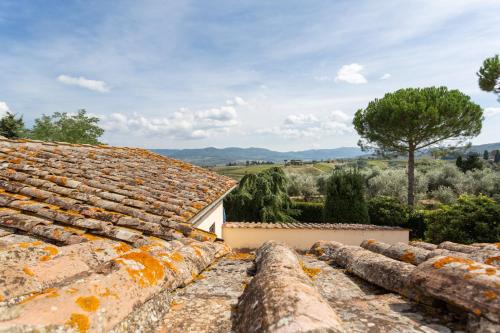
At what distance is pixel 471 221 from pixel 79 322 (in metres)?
14.7

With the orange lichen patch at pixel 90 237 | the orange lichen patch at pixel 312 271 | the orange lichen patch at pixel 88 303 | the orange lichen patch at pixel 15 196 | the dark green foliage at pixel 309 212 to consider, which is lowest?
the dark green foliage at pixel 309 212

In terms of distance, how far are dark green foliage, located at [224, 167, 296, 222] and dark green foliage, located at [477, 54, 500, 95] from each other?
1337 cm

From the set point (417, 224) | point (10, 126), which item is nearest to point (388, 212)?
point (417, 224)

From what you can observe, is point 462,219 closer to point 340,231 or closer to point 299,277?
point 340,231

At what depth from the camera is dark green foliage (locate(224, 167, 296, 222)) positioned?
2029 cm

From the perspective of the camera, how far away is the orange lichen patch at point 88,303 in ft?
4.43

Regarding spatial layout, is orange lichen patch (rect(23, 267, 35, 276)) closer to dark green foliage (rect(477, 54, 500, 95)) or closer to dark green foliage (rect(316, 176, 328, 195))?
dark green foliage (rect(477, 54, 500, 95))

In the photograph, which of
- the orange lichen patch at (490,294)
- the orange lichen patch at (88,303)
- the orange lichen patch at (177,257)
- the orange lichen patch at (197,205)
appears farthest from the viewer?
the orange lichen patch at (197,205)

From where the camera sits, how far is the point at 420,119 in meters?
21.6

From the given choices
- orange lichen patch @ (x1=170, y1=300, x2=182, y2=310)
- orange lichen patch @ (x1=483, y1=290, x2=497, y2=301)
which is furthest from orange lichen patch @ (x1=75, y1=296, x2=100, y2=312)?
orange lichen patch @ (x1=483, y1=290, x2=497, y2=301)

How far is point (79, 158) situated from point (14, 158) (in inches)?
61.8

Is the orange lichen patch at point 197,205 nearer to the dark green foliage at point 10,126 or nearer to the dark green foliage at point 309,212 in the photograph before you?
the dark green foliage at point 309,212

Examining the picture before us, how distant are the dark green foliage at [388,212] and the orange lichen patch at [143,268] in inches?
785

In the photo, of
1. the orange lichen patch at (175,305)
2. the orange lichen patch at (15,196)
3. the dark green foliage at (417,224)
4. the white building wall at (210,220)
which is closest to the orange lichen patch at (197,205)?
the white building wall at (210,220)
